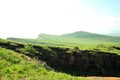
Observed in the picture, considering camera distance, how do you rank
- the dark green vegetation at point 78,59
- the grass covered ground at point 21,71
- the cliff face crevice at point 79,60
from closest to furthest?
the grass covered ground at point 21,71, the dark green vegetation at point 78,59, the cliff face crevice at point 79,60

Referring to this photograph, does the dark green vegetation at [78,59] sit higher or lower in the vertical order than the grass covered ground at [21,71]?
lower

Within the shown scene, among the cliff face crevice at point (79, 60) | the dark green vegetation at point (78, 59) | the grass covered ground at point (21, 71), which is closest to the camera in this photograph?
the grass covered ground at point (21, 71)

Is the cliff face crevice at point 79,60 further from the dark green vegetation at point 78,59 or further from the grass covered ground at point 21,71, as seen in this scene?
the grass covered ground at point 21,71

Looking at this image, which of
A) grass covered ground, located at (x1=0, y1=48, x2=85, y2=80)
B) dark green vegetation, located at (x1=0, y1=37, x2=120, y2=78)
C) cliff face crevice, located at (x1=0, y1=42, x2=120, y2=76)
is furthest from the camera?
cliff face crevice, located at (x1=0, y1=42, x2=120, y2=76)

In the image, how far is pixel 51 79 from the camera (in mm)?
22500

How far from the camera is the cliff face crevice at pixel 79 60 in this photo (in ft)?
245

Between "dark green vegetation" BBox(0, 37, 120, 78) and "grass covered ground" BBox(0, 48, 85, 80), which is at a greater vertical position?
"grass covered ground" BBox(0, 48, 85, 80)

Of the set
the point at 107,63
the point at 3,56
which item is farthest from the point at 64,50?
the point at 3,56

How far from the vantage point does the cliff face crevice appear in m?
74.6

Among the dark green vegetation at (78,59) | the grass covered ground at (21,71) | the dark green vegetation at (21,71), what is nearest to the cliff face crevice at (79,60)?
the dark green vegetation at (78,59)

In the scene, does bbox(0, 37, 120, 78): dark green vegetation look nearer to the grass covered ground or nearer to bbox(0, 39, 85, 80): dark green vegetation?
bbox(0, 39, 85, 80): dark green vegetation

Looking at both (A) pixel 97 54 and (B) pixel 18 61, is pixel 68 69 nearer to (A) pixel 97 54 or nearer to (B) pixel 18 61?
(A) pixel 97 54

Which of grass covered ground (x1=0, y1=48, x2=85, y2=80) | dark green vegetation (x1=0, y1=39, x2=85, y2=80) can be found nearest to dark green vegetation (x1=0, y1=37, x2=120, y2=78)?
dark green vegetation (x1=0, y1=39, x2=85, y2=80)

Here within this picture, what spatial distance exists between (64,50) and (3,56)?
5510cm
